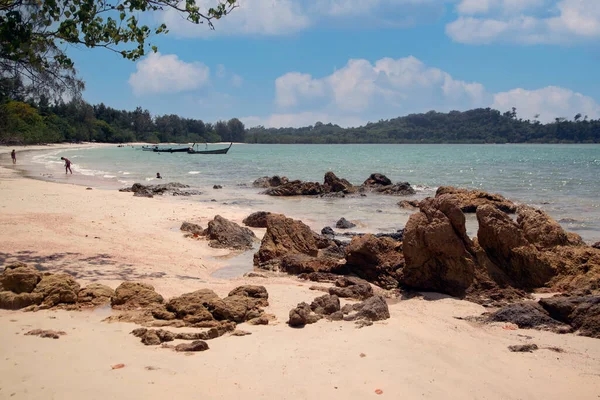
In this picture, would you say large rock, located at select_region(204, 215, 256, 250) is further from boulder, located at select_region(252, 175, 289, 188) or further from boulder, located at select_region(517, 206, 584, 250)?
boulder, located at select_region(252, 175, 289, 188)

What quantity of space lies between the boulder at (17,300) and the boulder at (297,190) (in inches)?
760

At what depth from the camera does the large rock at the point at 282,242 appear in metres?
9.47

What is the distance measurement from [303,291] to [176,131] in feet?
539

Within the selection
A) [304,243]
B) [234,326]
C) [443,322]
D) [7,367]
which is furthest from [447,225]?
[7,367]

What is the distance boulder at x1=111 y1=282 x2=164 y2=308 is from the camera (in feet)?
19.6

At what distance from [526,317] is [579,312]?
588mm

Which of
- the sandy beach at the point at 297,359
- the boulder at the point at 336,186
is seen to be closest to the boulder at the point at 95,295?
the sandy beach at the point at 297,359

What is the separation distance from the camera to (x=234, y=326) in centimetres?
541

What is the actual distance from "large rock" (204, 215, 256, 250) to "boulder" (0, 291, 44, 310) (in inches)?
206

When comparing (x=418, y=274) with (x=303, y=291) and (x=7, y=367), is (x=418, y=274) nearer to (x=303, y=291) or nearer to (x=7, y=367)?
(x=303, y=291)

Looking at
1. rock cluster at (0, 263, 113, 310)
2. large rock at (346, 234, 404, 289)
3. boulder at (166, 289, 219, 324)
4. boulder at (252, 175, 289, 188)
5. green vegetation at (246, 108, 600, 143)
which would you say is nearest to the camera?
boulder at (166, 289, 219, 324)

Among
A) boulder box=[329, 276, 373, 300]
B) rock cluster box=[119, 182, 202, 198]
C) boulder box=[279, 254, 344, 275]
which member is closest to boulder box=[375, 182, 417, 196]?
rock cluster box=[119, 182, 202, 198]

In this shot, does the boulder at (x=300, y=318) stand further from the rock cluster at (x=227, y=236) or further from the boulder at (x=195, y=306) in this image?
the rock cluster at (x=227, y=236)

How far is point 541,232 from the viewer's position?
888cm
